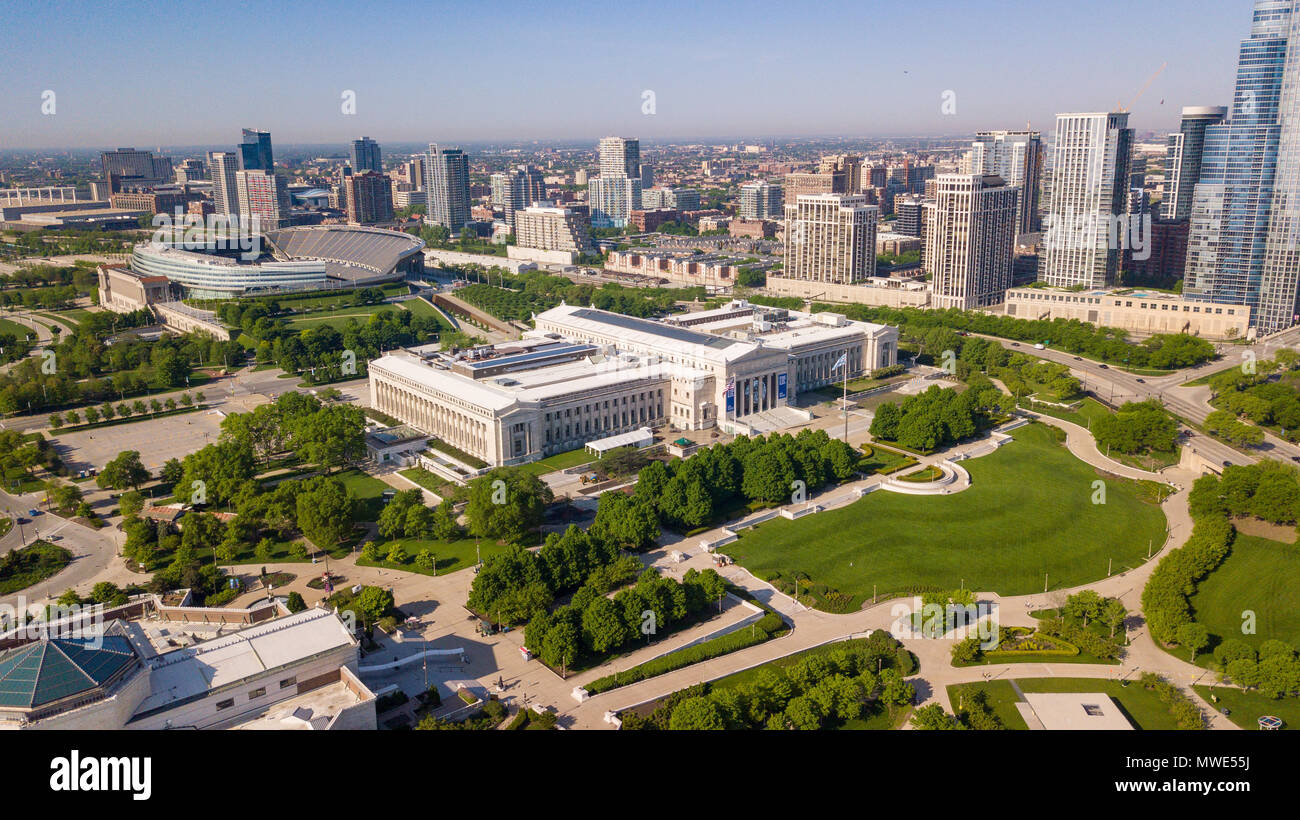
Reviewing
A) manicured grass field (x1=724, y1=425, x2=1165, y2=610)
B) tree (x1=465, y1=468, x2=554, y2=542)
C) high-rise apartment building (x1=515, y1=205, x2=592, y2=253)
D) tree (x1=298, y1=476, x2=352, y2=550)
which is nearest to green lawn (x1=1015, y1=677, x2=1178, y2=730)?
manicured grass field (x1=724, y1=425, x2=1165, y2=610)

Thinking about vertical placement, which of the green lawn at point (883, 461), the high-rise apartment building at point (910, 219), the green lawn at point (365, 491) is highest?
the high-rise apartment building at point (910, 219)

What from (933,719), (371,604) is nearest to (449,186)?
(371,604)

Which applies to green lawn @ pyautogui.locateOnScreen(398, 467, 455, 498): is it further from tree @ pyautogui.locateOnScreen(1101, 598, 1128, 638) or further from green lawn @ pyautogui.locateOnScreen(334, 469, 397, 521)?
tree @ pyautogui.locateOnScreen(1101, 598, 1128, 638)

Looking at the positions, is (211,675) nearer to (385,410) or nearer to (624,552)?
(624,552)

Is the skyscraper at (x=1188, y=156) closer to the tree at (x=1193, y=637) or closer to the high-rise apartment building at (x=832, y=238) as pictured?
the high-rise apartment building at (x=832, y=238)

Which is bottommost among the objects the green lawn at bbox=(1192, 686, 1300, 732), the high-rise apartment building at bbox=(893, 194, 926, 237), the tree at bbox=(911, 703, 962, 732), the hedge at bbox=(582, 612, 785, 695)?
the green lawn at bbox=(1192, 686, 1300, 732)

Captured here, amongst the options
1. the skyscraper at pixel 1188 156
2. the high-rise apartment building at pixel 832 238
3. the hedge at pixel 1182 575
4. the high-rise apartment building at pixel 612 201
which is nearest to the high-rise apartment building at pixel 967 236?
the high-rise apartment building at pixel 832 238
